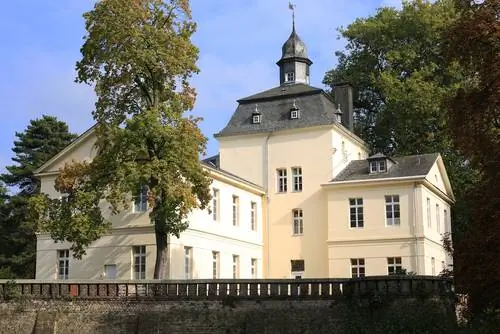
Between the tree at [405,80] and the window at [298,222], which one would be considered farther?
the tree at [405,80]

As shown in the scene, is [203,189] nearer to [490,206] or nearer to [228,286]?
[228,286]

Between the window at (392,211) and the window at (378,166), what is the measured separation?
1535 millimetres

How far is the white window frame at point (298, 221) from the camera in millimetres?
37500

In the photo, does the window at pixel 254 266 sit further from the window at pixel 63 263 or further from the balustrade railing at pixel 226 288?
the balustrade railing at pixel 226 288

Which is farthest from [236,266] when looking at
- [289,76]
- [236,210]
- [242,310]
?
Result: [242,310]

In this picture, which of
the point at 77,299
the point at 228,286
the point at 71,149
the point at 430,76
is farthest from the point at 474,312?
the point at 430,76

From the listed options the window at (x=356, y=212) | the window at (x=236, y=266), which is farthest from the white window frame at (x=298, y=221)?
the window at (x=236, y=266)

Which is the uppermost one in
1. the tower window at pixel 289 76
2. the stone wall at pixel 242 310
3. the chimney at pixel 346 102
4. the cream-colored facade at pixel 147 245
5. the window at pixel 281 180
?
the tower window at pixel 289 76

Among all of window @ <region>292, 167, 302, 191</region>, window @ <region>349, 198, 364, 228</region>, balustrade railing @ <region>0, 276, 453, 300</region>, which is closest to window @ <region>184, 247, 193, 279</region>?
window @ <region>292, 167, 302, 191</region>

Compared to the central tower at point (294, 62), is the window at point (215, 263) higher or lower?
lower

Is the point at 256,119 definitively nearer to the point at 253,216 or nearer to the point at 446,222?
the point at 253,216

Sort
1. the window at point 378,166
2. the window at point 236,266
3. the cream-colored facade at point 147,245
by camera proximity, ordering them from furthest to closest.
A: the window at point 378,166, the window at point 236,266, the cream-colored facade at point 147,245

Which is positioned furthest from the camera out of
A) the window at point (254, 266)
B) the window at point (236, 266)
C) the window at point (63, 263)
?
the window at point (254, 266)

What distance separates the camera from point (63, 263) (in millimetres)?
31719
